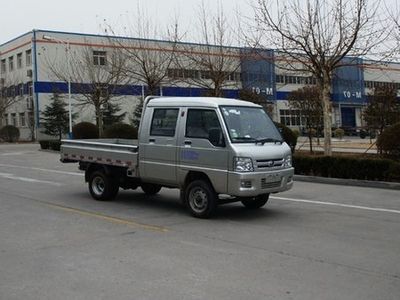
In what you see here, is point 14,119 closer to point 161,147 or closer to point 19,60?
point 19,60

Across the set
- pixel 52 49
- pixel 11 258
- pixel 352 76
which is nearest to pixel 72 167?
pixel 11 258

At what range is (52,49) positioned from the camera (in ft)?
181

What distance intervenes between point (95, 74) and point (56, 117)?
10.4 m

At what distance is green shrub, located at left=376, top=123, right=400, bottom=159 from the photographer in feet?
53.7

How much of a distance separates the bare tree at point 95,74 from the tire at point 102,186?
2259cm

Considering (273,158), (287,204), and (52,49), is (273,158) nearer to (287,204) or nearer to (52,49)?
(287,204)

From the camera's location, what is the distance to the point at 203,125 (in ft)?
32.0

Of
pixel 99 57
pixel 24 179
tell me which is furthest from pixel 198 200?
pixel 99 57

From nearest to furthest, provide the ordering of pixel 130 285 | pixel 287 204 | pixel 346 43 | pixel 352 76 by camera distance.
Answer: pixel 130 285 → pixel 287 204 → pixel 346 43 → pixel 352 76

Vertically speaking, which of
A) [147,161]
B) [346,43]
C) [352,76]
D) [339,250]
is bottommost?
[339,250]

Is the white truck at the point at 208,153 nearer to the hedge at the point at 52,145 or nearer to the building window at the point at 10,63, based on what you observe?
the hedge at the point at 52,145

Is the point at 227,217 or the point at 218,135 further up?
the point at 218,135

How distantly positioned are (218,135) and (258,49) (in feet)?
48.2

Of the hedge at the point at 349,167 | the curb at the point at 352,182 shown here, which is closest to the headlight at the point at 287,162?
the curb at the point at 352,182
